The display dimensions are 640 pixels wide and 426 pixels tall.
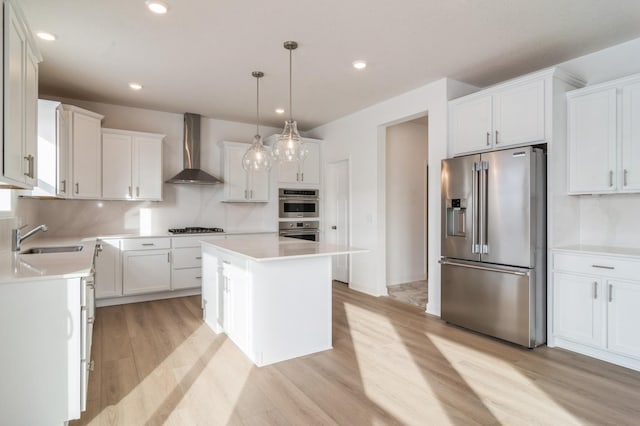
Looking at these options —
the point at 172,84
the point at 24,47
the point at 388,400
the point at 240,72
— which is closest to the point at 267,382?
the point at 388,400

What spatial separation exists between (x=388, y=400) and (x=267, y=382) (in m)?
0.85

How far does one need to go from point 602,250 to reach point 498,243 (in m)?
0.78

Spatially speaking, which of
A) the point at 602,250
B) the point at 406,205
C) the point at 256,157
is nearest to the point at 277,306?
the point at 256,157

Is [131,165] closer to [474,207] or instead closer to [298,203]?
[298,203]

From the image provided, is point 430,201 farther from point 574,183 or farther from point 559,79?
point 559,79

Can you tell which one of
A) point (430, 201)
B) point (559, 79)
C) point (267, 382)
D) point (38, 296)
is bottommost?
point (267, 382)

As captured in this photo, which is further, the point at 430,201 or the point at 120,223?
the point at 120,223

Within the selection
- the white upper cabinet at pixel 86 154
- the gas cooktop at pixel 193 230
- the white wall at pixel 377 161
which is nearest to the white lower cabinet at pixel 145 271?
the gas cooktop at pixel 193 230

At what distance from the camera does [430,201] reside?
165 inches

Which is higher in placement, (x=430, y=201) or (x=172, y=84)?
(x=172, y=84)

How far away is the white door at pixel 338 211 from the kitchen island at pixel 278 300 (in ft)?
8.52

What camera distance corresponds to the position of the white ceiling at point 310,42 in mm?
2594

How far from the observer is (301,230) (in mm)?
6160

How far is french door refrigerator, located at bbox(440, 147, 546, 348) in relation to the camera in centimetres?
309
